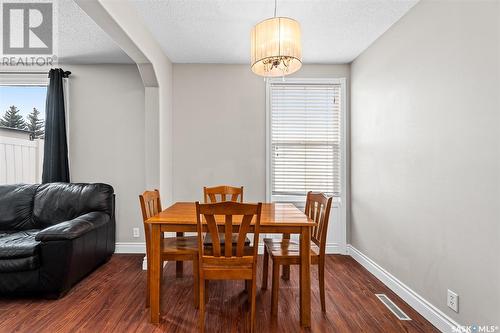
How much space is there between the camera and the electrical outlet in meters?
1.91

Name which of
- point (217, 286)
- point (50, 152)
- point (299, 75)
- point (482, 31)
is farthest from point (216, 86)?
point (482, 31)

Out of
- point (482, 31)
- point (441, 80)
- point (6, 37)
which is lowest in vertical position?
point (441, 80)

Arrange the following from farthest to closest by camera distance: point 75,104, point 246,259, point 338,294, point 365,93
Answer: point 75,104 → point 365,93 → point 338,294 → point 246,259

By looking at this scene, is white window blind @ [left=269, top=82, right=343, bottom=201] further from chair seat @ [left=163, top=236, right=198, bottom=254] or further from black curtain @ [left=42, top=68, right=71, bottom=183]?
black curtain @ [left=42, top=68, right=71, bottom=183]

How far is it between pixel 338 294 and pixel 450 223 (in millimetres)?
1161

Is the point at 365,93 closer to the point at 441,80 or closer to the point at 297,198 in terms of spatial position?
the point at 441,80

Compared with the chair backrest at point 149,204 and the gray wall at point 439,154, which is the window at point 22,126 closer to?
the chair backrest at point 149,204

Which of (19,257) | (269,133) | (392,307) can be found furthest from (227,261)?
(269,133)

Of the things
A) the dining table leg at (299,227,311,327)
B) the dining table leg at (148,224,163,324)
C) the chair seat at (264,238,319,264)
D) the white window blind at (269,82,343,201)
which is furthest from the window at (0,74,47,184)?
the dining table leg at (299,227,311,327)

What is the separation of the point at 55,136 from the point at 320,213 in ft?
10.8

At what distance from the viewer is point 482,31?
1.72 metres

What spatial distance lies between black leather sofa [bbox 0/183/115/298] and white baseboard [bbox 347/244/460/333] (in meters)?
2.96

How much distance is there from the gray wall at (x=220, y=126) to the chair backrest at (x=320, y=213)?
1251 millimetres

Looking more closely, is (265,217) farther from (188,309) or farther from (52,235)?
(52,235)
